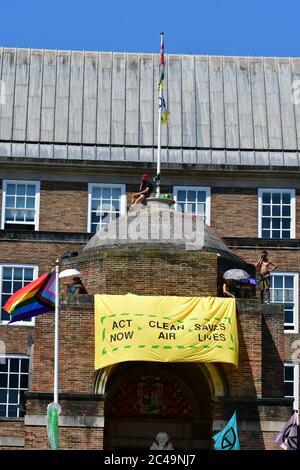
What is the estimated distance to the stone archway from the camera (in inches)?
1513

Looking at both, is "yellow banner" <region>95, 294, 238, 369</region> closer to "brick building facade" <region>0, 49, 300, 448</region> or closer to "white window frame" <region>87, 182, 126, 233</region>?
"brick building facade" <region>0, 49, 300, 448</region>

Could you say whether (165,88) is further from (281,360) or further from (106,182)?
(281,360)

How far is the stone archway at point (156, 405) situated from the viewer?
3844cm

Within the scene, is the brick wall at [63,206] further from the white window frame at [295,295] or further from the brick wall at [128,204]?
the white window frame at [295,295]

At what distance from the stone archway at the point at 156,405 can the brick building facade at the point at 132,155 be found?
37.5ft

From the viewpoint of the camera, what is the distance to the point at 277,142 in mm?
56000

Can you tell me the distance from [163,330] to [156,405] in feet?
10.2

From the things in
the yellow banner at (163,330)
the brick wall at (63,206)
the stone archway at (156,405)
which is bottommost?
the stone archway at (156,405)

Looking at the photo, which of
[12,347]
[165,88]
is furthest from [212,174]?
[12,347]

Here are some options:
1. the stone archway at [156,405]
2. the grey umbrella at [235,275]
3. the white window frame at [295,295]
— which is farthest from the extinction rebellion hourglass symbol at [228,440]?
the white window frame at [295,295]

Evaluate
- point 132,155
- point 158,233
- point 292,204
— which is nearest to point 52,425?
point 158,233

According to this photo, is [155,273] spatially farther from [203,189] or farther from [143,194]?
[203,189]

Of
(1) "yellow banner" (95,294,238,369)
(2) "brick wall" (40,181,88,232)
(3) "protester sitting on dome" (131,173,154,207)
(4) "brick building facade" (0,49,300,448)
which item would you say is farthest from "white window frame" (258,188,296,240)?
(1) "yellow banner" (95,294,238,369)

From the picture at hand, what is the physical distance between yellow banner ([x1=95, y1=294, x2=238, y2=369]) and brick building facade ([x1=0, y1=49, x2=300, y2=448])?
13532 mm
